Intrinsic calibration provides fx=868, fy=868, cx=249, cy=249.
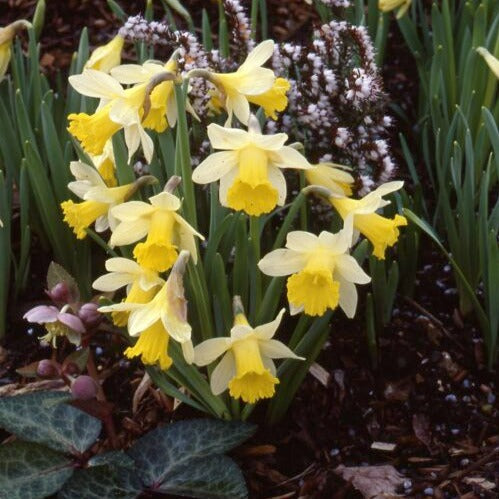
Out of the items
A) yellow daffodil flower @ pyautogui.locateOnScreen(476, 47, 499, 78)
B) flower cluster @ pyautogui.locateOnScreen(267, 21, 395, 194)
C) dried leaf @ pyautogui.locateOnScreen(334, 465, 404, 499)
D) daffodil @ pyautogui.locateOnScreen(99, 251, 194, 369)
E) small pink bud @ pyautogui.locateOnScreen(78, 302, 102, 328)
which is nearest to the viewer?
daffodil @ pyautogui.locateOnScreen(99, 251, 194, 369)

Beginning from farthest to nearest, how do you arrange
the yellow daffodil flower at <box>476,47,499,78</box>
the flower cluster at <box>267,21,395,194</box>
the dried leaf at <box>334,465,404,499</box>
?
the yellow daffodil flower at <box>476,47,499,78</box> < the flower cluster at <box>267,21,395,194</box> < the dried leaf at <box>334,465,404,499</box>

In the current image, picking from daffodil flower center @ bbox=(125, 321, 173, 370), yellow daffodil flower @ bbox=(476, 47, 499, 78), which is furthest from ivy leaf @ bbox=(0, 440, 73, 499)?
yellow daffodil flower @ bbox=(476, 47, 499, 78)

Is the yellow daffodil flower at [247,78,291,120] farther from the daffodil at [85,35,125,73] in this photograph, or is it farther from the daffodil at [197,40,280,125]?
the daffodil at [85,35,125,73]

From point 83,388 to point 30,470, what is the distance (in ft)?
0.74

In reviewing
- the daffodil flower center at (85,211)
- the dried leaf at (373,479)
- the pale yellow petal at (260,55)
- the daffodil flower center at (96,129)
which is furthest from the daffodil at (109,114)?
the dried leaf at (373,479)

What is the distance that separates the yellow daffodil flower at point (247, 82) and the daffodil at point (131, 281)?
13.9 inches

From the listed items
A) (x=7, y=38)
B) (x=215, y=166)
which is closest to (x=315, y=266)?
(x=215, y=166)

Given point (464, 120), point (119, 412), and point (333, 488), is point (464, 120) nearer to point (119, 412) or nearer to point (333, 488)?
point (333, 488)

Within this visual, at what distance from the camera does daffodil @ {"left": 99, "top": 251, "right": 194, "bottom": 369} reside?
5.16ft

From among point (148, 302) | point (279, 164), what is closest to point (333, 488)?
point (148, 302)

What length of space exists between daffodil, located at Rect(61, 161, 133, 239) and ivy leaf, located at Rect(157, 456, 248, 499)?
0.53 metres

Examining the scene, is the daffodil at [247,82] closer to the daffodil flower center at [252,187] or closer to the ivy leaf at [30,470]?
the daffodil flower center at [252,187]

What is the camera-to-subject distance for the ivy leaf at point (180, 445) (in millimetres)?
1836

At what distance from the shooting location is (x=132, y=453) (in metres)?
1.86
